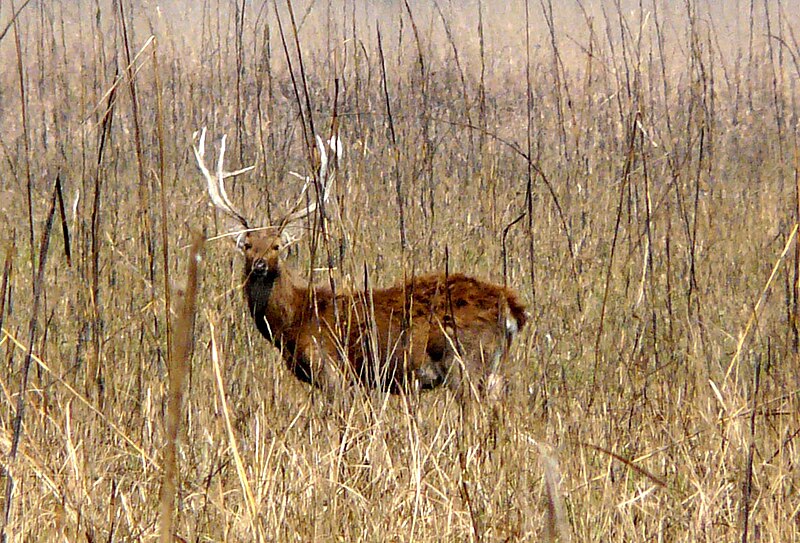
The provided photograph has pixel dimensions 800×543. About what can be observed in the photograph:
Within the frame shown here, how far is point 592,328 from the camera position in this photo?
409 centimetres

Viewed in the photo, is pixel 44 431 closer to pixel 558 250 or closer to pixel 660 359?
pixel 660 359

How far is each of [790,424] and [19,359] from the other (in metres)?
2.17

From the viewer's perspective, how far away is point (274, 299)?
455 centimetres

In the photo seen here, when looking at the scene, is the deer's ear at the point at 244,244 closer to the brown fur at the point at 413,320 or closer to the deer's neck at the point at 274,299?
the brown fur at the point at 413,320

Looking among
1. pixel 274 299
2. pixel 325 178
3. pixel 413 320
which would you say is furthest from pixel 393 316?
pixel 325 178

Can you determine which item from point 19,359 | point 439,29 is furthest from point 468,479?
point 439,29

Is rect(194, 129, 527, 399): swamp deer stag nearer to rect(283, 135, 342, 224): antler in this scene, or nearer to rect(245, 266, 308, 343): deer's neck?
rect(245, 266, 308, 343): deer's neck

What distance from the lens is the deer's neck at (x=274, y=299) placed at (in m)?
4.47

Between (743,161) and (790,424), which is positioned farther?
(743,161)

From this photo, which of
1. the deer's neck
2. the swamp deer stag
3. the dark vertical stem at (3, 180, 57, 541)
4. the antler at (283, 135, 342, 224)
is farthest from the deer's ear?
the dark vertical stem at (3, 180, 57, 541)

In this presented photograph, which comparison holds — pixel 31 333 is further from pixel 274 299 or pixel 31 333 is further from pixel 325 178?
pixel 274 299

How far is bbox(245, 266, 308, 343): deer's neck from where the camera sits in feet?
14.7

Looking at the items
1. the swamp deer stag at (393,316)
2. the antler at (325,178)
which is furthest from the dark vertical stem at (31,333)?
the swamp deer stag at (393,316)

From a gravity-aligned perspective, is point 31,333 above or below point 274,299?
above
